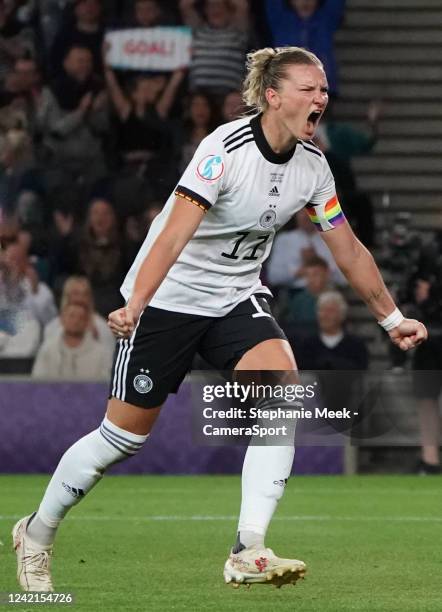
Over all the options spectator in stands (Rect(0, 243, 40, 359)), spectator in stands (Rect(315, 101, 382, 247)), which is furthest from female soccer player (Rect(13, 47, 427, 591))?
spectator in stands (Rect(315, 101, 382, 247))

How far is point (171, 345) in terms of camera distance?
5965 millimetres

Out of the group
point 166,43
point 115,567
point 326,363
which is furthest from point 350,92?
point 115,567

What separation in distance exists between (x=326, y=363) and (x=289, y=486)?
1.56 meters

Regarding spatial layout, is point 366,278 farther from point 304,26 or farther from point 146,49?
point 146,49

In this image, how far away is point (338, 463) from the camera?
40.6 ft

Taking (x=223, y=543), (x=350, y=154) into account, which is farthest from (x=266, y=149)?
(x=350, y=154)

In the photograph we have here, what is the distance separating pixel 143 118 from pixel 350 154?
1.98m

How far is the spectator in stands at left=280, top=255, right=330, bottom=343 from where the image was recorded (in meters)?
12.8

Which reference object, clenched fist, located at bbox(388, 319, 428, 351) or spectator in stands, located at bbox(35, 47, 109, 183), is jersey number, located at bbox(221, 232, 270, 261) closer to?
clenched fist, located at bbox(388, 319, 428, 351)

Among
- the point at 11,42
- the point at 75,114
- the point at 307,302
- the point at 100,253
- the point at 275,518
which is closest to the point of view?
the point at 275,518

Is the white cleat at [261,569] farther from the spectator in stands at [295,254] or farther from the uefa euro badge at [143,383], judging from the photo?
the spectator in stands at [295,254]

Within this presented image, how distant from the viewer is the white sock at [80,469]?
5.88 meters

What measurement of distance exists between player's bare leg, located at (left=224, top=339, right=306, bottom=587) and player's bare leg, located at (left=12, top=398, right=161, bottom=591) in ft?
1.36

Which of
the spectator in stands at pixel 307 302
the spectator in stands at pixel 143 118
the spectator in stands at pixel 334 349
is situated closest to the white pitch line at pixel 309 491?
the spectator in stands at pixel 334 349
